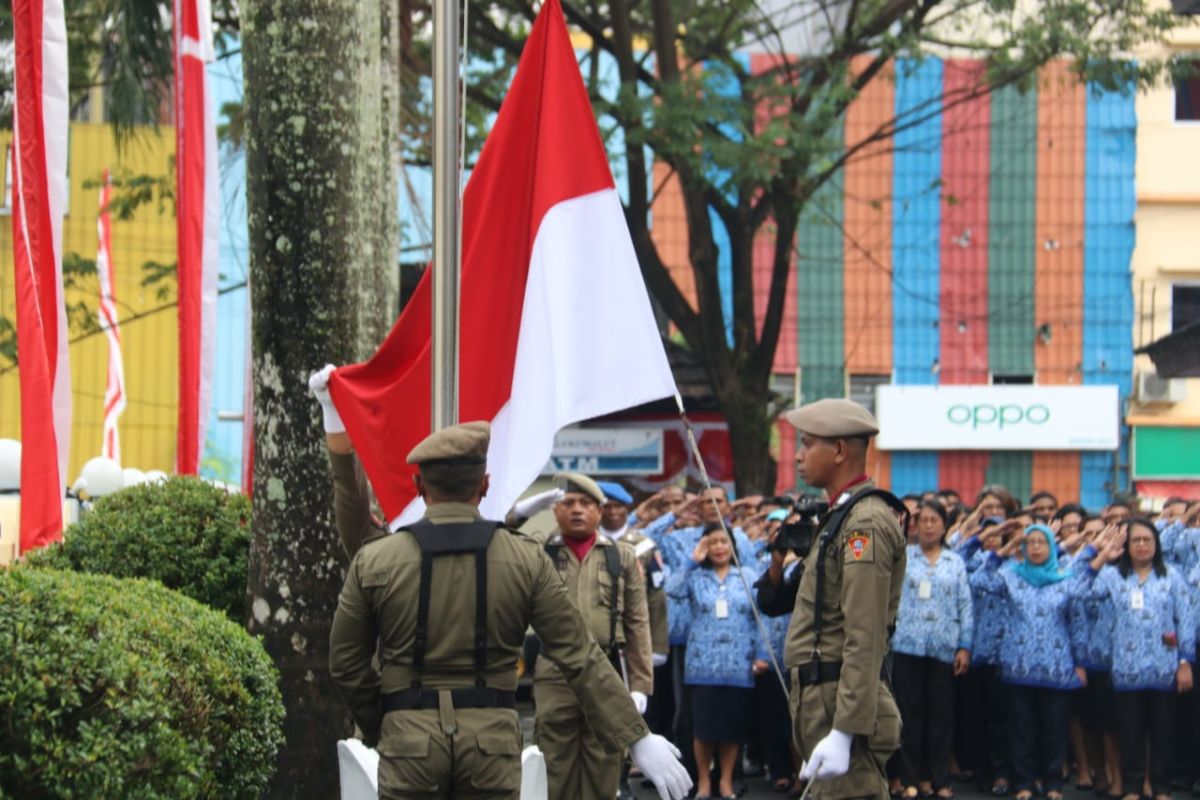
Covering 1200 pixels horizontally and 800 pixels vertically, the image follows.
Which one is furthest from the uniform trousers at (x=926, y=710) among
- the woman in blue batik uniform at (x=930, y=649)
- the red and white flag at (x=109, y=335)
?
the red and white flag at (x=109, y=335)

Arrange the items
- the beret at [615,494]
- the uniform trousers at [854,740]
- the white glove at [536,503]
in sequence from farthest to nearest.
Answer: the beret at [615,494] < the white glove at [536,503] < the uniform trousers at [854,740]

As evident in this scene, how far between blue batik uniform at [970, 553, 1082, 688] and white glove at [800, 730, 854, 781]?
6.23 meters

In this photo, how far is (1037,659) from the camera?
37.5 feet

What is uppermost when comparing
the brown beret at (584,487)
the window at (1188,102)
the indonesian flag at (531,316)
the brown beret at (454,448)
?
the window at (1188,102)

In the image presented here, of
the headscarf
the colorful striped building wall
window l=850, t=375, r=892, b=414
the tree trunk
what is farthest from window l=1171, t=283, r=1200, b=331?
the tree trunk

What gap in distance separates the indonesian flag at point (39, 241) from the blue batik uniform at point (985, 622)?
6.09 meters

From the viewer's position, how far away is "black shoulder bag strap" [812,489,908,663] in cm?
586

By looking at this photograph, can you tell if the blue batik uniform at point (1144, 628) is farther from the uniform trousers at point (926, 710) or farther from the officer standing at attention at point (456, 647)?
the officer standing at attention at point (456, 647)

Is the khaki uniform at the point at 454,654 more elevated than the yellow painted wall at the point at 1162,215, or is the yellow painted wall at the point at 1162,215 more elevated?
the yellow painted wall at the point at 1162,215

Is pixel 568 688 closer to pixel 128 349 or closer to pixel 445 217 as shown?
pixel 445 217

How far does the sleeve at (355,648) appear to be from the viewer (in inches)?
205

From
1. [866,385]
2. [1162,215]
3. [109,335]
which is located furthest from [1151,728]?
[1162,215]

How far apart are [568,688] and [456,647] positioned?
2.90m

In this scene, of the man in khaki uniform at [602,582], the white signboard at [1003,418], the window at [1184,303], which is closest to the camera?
the man in khaki uniform at [602,582]
